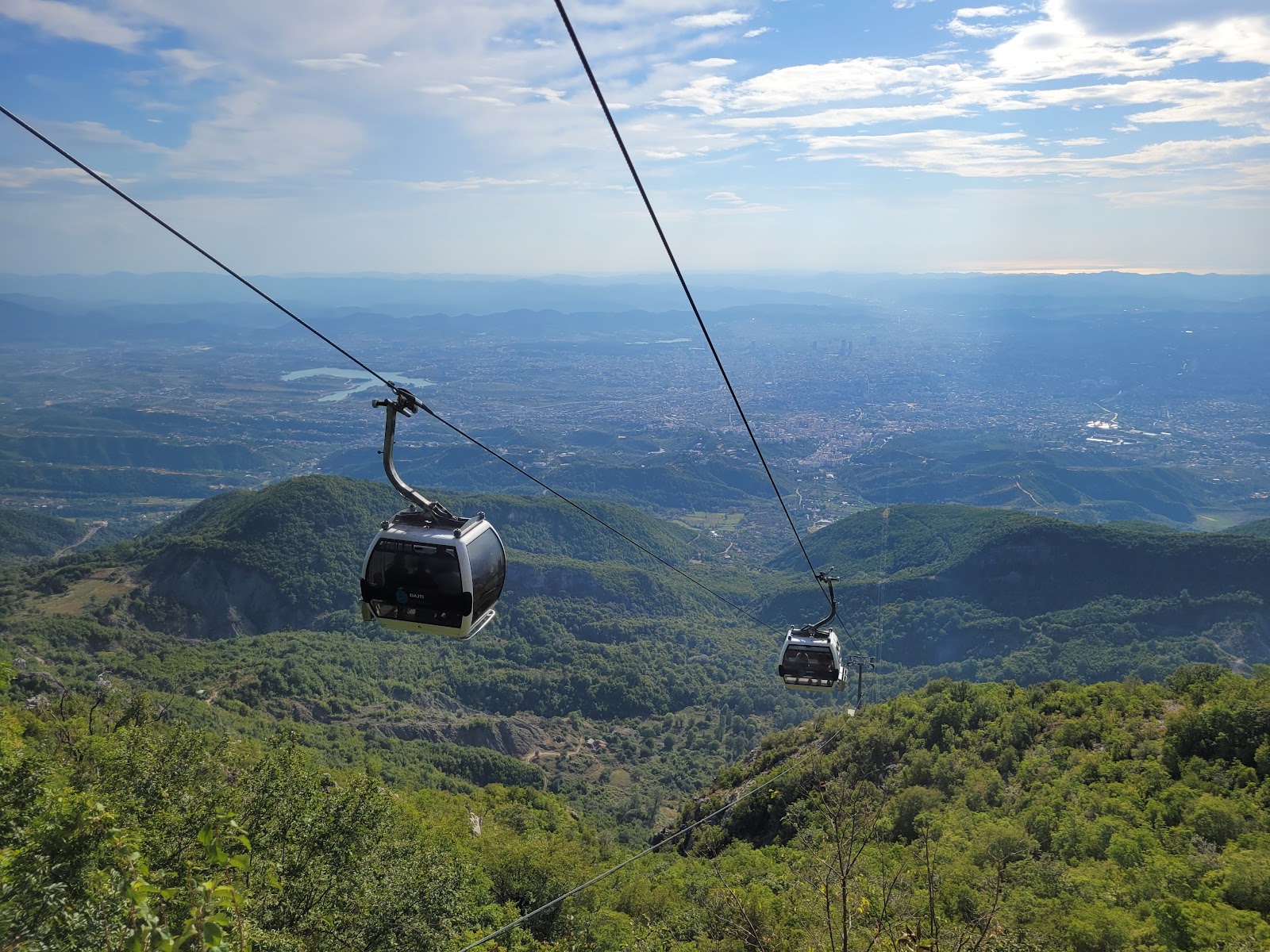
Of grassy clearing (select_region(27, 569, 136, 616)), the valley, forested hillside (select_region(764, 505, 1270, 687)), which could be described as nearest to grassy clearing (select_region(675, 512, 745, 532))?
the valley

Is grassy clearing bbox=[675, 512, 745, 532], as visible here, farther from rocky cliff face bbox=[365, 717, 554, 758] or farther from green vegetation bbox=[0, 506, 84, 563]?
green vegetation bbox=[0, 506, 84, 563]

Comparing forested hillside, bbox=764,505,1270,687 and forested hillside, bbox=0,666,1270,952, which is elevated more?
forested hillside, bbox=0,666,1270,952

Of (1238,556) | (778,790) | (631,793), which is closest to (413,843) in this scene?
(778,790)

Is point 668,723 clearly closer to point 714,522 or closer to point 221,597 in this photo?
point 221,597

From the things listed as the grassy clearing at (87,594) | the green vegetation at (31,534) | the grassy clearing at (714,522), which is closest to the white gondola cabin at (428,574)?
the grassy clearing at (87,594)

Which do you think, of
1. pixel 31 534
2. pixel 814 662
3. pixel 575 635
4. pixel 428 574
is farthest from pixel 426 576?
pixel 31 534

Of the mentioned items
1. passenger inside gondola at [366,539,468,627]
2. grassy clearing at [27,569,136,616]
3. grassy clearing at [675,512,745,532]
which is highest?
passenger inside gondola at [366,539,468,627]

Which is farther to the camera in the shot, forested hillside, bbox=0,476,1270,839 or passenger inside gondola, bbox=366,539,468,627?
forested hillside, bbox=0,476,1270,839
